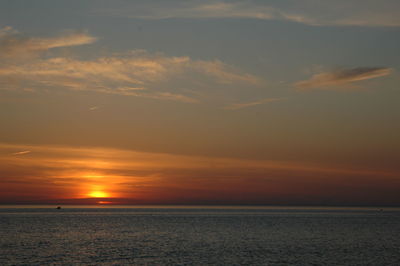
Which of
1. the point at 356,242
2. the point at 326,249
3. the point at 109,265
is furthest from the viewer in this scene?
the point at 356,242

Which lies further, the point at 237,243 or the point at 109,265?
the point at 237,243

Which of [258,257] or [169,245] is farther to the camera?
[169,245]

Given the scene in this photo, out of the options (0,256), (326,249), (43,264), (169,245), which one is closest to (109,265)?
(43,264)

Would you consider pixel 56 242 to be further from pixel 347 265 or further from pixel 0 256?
pixel 347 265

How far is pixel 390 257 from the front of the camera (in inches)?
2891

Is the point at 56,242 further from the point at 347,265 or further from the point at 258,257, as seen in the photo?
the point at 347,265

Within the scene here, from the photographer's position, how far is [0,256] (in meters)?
71.4

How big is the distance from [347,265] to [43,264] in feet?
144

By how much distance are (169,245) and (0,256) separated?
1248 inches

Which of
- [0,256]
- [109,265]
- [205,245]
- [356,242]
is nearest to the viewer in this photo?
[109,265]

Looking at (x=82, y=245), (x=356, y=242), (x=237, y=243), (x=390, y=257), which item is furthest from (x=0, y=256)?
(x=356, y=242)

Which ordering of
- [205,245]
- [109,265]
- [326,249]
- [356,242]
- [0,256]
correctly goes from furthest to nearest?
1. [356,242]
2. [205,245]
3. [326,249]
4. [0,256]
5. [109,265]

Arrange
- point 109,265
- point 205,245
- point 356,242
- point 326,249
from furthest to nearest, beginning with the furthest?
point 356,242
point 205,245
point 326,249
point 109,265

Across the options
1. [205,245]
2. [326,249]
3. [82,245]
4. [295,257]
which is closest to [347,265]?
[295,257]
